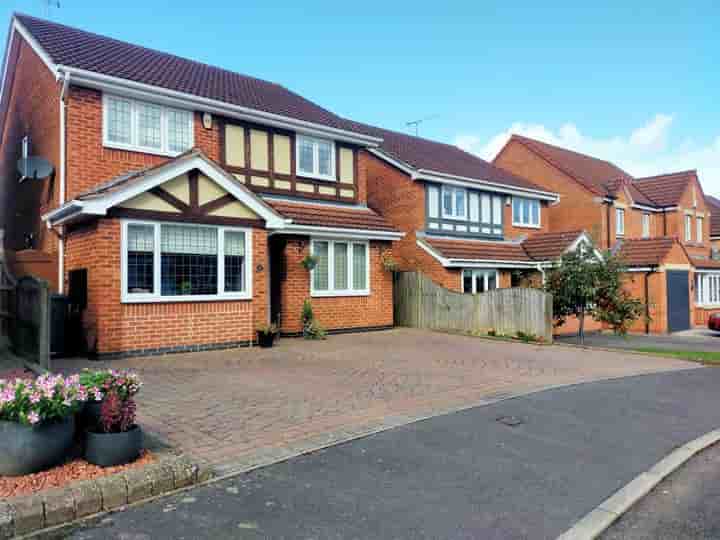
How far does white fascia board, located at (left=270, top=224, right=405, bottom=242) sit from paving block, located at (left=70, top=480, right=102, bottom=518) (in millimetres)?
10478

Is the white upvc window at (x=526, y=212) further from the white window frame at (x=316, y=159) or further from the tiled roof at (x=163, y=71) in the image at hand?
the white window frame at (x=316, y=159)

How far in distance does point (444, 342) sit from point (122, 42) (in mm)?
13976

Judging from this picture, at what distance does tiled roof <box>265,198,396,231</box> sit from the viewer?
51.5 ft

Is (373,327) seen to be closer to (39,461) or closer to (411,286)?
(411,286)

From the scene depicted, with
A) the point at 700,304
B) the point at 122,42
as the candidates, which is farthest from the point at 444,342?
the point at 700,304

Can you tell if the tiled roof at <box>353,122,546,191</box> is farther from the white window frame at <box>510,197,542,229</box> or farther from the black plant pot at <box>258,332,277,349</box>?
the black plant pot at <box>258,332,277,349</box>

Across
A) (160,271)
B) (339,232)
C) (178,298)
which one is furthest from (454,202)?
(160,271)

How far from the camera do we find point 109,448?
4793 millimetres

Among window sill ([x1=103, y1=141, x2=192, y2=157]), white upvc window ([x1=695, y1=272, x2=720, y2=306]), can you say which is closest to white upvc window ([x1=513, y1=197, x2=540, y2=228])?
white upvc window ([x1=695, y1=272, x2=720, y2=306])

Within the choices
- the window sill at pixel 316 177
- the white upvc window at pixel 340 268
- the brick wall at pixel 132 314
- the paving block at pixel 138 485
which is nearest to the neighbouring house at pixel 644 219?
the white upvc window at pixel 340 268

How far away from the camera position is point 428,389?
8953mm

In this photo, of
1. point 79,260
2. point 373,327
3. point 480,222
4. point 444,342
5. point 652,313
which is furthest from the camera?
point 652,313

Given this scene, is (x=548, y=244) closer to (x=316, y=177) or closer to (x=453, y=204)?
(x=453, y=204)

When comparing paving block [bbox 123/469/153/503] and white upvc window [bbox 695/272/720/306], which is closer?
paving block [bbox 123/469/153/503]
